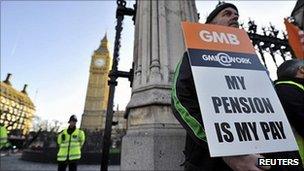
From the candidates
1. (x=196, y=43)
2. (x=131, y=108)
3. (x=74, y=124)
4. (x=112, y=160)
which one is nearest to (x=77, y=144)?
(x=74, y=124)

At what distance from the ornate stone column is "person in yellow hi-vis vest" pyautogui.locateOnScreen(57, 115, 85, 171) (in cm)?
339

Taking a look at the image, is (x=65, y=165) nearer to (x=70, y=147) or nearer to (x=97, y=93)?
(x=70, y=147)

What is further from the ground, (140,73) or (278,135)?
(140,73)

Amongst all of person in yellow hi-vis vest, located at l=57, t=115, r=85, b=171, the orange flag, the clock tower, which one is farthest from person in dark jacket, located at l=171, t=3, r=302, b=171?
the clock tower

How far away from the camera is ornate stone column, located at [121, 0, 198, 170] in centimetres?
262

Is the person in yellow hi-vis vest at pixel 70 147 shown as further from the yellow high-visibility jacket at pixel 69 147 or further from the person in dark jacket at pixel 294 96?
the person in dark jacket at pixel 294 96

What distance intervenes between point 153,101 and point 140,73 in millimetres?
634

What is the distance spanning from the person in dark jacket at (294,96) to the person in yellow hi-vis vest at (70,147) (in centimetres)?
528

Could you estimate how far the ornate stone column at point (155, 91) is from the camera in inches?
103

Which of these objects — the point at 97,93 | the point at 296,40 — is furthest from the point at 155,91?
the point at 97,93

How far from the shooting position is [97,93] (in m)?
87.1

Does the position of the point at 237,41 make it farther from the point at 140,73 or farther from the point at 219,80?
the point at 140,73

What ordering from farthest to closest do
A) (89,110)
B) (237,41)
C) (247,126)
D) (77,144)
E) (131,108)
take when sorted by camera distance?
(89,110) → (77,144) → (131,108) → (237,41) → (247,126)

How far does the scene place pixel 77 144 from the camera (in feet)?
20.3
